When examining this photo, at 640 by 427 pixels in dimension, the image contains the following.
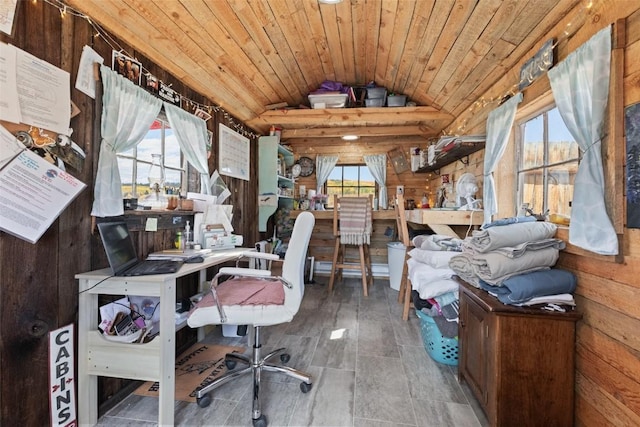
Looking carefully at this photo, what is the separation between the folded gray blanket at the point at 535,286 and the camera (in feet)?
4.26

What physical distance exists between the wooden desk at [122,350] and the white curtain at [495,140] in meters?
2.22

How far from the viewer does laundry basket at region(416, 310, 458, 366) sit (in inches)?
77.5

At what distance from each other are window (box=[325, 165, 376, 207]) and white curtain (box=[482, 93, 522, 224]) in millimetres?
2580

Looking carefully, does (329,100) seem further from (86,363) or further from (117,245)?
(86,363)

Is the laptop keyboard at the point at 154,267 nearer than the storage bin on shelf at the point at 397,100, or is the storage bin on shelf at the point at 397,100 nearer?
the laptop keyboard at the point at 154,267

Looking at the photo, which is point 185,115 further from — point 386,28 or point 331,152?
point 331,152

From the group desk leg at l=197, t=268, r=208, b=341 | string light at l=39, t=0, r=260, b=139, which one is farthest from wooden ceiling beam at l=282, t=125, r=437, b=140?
desk leg at l=197, t=268, r=208, b=341

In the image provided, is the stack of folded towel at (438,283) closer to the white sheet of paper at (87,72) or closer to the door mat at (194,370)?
the door mat at (194,370)

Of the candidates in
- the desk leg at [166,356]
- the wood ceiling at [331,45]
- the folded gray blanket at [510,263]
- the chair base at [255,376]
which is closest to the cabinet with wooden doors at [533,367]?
the folded gray blanket at [510,263]

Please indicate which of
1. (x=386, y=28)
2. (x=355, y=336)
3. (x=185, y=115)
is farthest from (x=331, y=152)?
(x=355, y=336)

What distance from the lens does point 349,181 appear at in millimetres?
4828

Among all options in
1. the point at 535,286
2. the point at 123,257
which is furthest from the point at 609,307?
the point at 123,257

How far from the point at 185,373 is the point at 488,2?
9.94ft

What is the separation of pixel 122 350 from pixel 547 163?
2.64m
